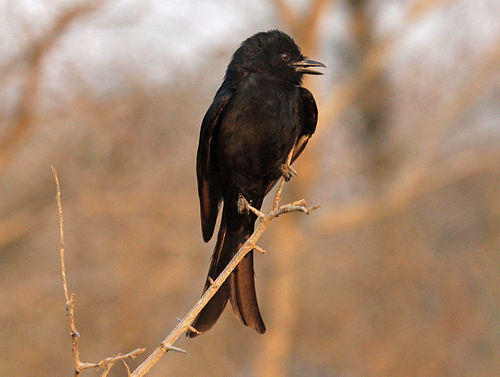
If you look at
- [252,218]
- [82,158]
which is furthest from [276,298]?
[252,218]

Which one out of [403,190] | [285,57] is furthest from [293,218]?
[285,57]

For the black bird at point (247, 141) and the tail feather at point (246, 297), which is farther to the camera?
the black bird at point (247, 141)

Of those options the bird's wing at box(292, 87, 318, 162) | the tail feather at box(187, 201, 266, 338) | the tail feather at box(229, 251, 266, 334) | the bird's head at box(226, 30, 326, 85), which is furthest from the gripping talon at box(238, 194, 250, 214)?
the bird's head at box(226, 30, 326, 85)

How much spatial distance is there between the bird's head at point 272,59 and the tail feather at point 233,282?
0.90 meters

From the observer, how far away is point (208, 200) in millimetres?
4418

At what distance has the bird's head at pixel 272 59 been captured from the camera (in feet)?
14.6

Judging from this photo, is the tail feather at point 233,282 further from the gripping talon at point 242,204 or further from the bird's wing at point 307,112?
the bird's wing at point 307,112

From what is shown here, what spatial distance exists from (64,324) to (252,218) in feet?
22.2

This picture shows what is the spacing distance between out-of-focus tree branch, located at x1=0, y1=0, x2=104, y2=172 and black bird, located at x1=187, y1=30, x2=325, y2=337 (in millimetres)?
4250

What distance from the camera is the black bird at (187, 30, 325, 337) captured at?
13.6 ft

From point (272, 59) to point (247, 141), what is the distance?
687mm

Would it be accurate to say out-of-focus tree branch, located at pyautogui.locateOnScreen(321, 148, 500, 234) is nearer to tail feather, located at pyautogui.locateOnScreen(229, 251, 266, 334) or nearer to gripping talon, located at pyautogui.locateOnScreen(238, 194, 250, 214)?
gripping talon, located at pyautogui.locateOnScreen(238, 194, 250, 214)

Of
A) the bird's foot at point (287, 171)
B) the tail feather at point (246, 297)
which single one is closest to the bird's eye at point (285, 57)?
the bird's foot at point (287, 171)

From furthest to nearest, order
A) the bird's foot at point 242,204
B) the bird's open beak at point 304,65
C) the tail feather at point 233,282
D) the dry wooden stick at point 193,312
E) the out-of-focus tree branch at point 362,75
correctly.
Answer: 1. the out-of-focus tree branch at point 362,75
2. the bird's open beak at point 304,65
3. the bird's foot at point 242,204
4. the tail feather at point 233,282
5. the dry wooden stick at point 193,312
